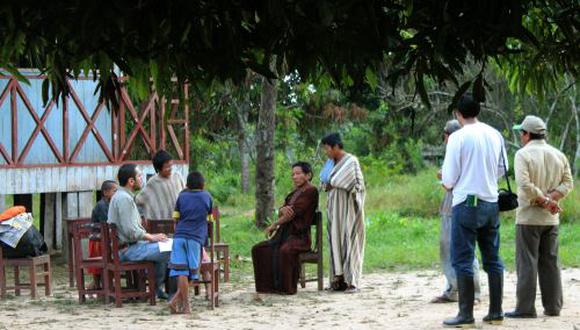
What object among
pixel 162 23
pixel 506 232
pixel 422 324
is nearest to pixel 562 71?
pixel 162 23

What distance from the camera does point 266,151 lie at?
68.0 ft

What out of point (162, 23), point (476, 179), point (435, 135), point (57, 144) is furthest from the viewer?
point (435, 135)

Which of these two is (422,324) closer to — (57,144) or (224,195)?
(57,144)

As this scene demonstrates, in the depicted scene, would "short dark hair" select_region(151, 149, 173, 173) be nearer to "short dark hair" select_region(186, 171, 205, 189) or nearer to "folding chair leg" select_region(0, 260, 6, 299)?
"short dark hair" select_region(186, 171, 205, 189)

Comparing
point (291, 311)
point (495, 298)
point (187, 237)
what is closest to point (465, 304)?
point (495, 298)

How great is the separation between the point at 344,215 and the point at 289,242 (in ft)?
2.36

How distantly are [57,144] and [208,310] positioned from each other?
6098 mm

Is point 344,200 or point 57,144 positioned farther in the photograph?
point 57,144

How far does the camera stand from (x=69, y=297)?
1341cm

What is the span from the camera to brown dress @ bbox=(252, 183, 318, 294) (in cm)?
1322

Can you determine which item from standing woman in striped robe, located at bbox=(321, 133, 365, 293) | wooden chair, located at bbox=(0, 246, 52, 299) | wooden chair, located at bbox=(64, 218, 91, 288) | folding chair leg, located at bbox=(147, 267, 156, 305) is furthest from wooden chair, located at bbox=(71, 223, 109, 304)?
standing woman in striped robe, located at bbox=(321, 133, 365, 293)

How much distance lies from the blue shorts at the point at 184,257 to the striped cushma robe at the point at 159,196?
1.89 metres

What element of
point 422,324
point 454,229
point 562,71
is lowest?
point 422,324

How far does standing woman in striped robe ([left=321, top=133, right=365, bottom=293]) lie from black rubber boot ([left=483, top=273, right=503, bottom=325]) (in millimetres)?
3554
